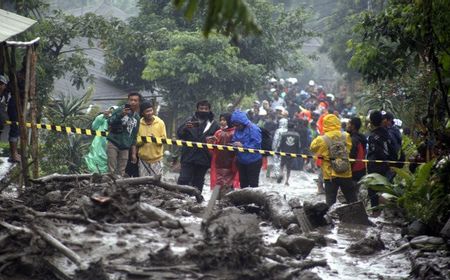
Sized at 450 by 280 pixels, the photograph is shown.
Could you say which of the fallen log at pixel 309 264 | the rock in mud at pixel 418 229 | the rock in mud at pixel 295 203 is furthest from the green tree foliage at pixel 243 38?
the fallen log at pixel 309 264

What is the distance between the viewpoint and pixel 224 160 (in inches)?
552

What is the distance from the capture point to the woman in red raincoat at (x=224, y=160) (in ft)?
45.9

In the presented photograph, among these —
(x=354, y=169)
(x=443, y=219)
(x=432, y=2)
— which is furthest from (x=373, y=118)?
(x=432, y=2)

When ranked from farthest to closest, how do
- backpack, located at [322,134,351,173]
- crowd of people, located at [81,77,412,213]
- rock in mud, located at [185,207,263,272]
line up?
1. crowd of people, located at [81,77,412,213]
2. backpack, located at [322,134,351,173]
3. rock in mud, located at [185,207,263,272]

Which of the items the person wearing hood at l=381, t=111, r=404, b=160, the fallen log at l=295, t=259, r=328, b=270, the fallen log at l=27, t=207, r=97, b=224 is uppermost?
the person wearing hood at l=381, t=111, r=404, b=160

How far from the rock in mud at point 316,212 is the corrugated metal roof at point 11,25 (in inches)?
165

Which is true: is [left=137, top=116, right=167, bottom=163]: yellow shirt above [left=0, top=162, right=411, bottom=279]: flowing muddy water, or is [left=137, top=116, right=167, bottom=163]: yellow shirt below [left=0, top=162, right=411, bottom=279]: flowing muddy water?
above

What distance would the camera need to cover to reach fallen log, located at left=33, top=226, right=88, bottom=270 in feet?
21.7

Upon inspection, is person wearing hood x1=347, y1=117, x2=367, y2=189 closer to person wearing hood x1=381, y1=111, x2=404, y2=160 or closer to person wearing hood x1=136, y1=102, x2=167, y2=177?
person wearing hood x1=381, y1=111, x2=404, y2=160

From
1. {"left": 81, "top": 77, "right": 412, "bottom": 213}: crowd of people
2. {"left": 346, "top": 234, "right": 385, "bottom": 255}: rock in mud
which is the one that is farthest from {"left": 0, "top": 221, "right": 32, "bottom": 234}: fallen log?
{"left": 81, "top": 77, "right": 412, "bottom": 213}: crowd of people

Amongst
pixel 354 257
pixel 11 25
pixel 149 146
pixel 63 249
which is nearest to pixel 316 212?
pixel 354 257

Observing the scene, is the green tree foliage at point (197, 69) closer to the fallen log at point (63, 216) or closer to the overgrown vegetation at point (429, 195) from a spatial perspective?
the overgrown vegetation at point (429, 195)

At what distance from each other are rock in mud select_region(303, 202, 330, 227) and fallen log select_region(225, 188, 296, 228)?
1.30 ft

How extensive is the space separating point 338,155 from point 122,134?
3303mm
